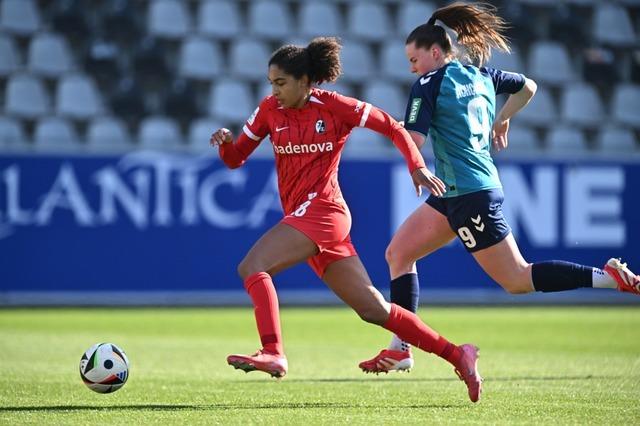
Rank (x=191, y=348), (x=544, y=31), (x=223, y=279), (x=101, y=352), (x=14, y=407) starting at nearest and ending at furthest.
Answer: (x=14, y=407) → (x=101, y=352) → (x=191, y=348) → (x=223, y=279) → (x=544, y=31)

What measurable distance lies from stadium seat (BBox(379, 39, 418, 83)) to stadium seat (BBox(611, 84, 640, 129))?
149 inches

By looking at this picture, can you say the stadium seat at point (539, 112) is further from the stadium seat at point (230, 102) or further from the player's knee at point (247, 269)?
the player's knee at point (247, 269)

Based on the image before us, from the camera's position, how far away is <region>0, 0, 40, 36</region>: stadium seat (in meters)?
17.9

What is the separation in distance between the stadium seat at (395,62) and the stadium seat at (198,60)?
9.57 ft

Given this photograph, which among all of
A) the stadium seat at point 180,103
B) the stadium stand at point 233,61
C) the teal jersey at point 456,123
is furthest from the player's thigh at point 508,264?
the stadium seat at point 180,103

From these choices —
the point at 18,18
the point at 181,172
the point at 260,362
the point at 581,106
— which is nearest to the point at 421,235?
the point at 260,362

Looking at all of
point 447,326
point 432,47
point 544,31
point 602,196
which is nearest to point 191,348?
point 447,326

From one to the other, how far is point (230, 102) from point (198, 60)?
1.03 meters

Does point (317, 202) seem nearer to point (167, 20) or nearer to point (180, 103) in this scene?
point (180, 103)

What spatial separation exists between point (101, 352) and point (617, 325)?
804 cm

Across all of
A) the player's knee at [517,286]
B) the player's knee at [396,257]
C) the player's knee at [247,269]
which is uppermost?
the player's knee at [247,269]

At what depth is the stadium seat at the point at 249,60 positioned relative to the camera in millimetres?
18500

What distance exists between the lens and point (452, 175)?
6.65 meters

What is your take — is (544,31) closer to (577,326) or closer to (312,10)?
(312,10)
